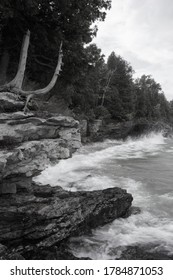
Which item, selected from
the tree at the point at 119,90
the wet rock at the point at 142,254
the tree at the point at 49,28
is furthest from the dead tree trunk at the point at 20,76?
the tree at the point at 119,90

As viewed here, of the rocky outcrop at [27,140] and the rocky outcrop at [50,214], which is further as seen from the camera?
the rocky outcrop at [27,140]

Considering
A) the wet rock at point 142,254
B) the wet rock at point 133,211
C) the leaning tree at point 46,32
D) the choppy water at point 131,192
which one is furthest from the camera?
the leaning tree at point 46,32

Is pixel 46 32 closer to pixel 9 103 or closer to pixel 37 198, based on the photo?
pixel 9 103

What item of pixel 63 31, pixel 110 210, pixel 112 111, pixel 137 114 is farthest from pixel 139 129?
pixel 110 210

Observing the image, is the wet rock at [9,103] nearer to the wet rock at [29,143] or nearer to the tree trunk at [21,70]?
the wet rock at [29,143]

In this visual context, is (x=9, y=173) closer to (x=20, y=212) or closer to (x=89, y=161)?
(x=20, y=212)

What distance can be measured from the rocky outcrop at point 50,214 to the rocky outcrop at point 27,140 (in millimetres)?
792

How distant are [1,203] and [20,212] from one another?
838 mm

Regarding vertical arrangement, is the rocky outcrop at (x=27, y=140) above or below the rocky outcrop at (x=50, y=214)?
above

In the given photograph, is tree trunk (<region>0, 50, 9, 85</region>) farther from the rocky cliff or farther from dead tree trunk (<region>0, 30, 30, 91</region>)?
the rocky cliff

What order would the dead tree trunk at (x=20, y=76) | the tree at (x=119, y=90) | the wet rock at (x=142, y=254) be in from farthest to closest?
1. the tree at (x=119, y=90)
2. the dead tree trunk at (x=20, y=76)
3. the wet rock at (x=142, y=254)

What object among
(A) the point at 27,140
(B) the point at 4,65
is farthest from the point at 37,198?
(B) the point at 4,65

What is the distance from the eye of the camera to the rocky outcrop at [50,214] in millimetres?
6344

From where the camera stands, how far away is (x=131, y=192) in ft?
37.9
